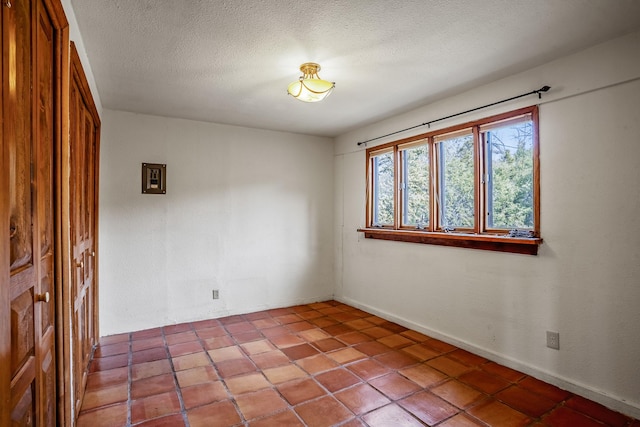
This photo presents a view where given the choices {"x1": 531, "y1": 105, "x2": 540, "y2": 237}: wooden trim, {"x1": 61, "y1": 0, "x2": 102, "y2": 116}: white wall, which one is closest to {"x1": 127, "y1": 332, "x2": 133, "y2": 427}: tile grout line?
{"x1": 61, "y1": 0, "x2": 102, "y2": 116}: white wall

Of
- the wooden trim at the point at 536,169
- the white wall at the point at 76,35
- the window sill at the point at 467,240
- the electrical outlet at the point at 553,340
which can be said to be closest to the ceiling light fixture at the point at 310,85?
the white wall at the point at 76,35

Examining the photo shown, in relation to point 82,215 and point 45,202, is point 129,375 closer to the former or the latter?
point 82,215

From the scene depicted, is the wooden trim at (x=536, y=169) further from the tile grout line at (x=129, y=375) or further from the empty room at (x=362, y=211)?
the tile grout line at (x=129, y=375)

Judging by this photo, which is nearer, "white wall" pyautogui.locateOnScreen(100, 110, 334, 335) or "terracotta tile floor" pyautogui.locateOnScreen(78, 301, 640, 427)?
"terracotta tile floor" pyautogui.locateOnScreen(78, 301, 640, 427)

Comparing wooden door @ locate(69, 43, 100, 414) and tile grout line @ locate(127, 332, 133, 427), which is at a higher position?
wooden door @ locate(69, 43, 100, 414)

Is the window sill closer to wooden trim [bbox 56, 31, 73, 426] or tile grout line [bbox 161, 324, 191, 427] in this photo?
tile grout line [bbox 161, 324, 191, 427]

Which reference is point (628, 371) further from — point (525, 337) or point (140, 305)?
point (140, 305)

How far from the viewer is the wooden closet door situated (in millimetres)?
955

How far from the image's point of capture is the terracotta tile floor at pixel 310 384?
2094 mm

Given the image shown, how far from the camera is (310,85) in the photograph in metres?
2.49

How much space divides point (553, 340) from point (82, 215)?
11.7 ft

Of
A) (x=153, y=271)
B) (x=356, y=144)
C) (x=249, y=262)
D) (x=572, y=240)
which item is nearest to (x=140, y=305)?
(x=153, y=271)

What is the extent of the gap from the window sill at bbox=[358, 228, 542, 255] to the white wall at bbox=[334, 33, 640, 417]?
61 millimetres

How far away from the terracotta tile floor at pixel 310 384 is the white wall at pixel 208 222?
0.52 m
